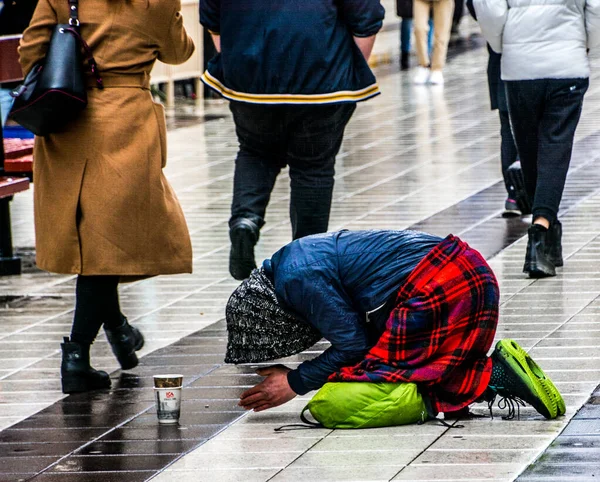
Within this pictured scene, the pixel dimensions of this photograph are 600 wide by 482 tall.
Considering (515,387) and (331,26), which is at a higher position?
(331,26)

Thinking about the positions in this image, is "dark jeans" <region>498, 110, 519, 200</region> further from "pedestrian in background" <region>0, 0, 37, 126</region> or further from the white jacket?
"pedestrian in background" <region>0, 0, 37, 126</region>

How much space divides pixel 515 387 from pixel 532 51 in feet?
9.65

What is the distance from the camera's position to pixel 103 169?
543cm

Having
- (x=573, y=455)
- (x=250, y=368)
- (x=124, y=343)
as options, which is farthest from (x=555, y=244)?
(x=573, y=455)

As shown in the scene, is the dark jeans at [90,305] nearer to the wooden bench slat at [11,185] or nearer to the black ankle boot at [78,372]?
the black ankle boot at [78,372]

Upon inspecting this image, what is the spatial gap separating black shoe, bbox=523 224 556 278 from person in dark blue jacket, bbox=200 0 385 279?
1.03 m

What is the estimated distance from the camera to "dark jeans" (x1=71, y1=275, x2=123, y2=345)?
5477 millimetres

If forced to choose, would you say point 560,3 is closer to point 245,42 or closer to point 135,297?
point 245,42

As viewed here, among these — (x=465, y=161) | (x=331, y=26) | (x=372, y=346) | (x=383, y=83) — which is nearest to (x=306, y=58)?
(x=331, y=26)

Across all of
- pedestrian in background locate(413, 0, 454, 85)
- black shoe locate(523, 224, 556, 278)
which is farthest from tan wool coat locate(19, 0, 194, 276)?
pedestrian in background locate(413, 0, 454, 85)

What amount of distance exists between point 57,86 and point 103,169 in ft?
1.18

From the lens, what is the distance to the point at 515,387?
4.72 metres

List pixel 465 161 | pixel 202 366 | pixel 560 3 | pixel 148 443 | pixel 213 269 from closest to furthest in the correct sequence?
pixel 148 443 < pixel 202 366 < pixel 560 3 < pixel 213 269 < pixel 465 161

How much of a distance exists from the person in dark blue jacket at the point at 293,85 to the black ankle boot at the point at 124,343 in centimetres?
101
